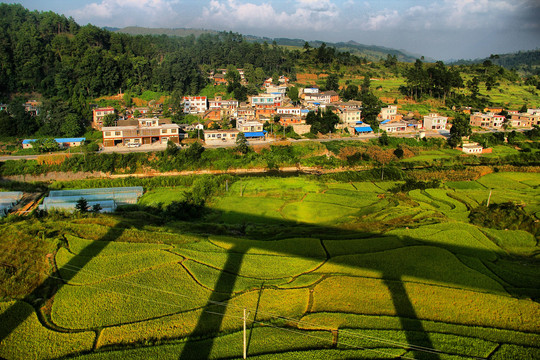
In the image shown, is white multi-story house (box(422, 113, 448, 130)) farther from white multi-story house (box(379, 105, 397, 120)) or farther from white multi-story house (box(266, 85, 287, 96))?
white multi-story house (box(266, 85, 287, 96))

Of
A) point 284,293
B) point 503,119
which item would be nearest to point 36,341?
point 284,293

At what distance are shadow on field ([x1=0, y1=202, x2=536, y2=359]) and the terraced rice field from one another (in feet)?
0.13

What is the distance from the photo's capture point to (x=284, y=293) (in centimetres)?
1008

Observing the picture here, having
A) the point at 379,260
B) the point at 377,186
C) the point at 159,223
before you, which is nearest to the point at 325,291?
the point at 379,260

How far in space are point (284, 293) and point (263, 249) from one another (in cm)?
316

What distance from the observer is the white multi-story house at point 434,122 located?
129 feet

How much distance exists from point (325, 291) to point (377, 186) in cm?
1616

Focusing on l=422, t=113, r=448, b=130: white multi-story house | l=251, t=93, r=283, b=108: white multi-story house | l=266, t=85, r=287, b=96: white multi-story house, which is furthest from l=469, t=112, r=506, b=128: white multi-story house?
l=266, t=85, r=287, b=96: white multi-story house

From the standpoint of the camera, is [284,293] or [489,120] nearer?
[284,293]

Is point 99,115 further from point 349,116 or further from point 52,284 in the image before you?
point 52,284

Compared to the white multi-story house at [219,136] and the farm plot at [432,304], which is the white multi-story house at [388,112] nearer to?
the white multi-story house at [219,136]

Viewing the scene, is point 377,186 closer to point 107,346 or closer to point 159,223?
point 159,223

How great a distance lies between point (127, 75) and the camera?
44.2m

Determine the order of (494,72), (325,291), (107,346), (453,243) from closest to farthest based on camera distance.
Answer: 1. (107,346)
2. (325,291)
3. (453,243)
4. (494,72)
